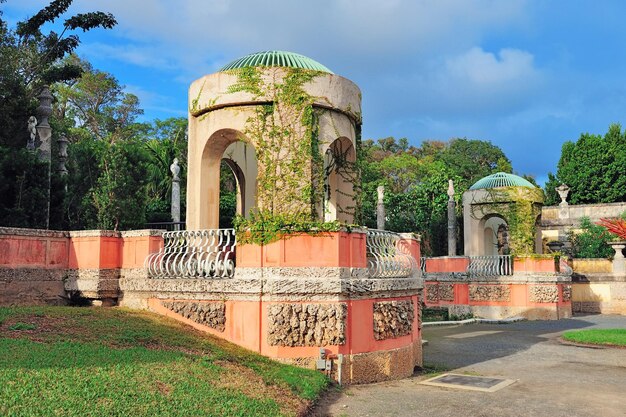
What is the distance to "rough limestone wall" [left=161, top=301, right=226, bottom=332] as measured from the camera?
9.80 m

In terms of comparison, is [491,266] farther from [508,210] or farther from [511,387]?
[511,387]

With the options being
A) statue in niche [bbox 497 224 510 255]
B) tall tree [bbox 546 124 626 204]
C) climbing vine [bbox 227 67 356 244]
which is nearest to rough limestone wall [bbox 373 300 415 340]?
climbing vine [bbox 227 67 356 244]

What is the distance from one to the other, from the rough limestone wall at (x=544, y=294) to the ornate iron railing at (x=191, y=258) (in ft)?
53.2

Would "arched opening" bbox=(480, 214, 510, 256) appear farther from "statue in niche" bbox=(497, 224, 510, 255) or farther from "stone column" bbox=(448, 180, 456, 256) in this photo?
"stone column" bbox=(448, 180, 456, 256)

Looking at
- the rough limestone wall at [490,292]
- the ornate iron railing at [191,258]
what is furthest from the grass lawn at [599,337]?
the ornate iron railing at [191,258]

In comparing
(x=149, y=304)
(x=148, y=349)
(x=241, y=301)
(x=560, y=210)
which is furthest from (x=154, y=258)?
(x=560, y=210)

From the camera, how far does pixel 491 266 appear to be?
76.9 ft

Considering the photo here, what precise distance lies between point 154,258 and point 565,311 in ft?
62.0

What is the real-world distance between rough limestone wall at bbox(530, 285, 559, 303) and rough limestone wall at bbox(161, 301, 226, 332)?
16718mm

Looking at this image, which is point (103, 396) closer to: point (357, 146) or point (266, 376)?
point (266, 376)

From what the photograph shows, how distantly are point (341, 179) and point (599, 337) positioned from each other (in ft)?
29.1

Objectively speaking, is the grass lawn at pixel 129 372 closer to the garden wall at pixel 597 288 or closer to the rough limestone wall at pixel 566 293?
the rough limestone wall at pixel 566 293

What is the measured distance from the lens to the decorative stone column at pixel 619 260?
25562 mm

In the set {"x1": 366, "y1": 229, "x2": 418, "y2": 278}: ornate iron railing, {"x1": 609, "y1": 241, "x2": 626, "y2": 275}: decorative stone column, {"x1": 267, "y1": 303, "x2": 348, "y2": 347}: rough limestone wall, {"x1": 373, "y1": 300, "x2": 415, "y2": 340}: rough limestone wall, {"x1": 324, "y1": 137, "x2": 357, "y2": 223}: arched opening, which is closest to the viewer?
{"x1": 267, "y1": 303, "x2": 348, "y2": 347}: rough limestone wall
